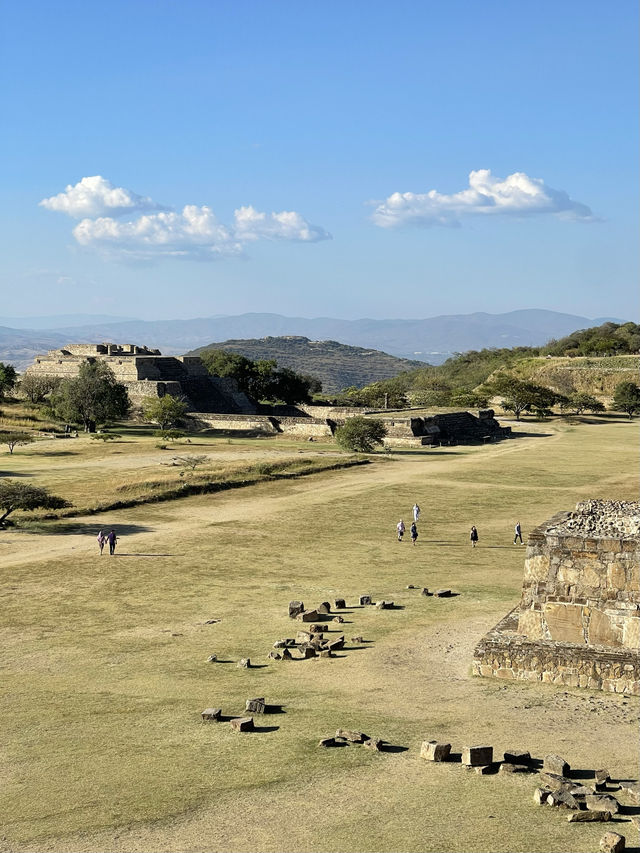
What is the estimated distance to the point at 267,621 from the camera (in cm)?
1945

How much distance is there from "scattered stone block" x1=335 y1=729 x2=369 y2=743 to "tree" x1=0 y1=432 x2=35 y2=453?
39.9 metres

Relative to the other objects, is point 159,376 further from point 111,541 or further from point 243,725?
point 243,725

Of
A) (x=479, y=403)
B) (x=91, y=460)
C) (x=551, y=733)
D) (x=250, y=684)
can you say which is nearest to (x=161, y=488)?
(x=91, y=460)

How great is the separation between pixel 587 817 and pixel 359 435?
4218 cm

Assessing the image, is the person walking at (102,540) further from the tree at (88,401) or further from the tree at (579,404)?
the tree at (579,404)

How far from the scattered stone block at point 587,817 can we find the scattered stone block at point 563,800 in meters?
0.22

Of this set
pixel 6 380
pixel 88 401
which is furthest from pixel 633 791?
pixel 6 380

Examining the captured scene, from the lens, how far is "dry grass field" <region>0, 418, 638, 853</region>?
10.2 metres

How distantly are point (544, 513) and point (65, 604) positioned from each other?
725 inches

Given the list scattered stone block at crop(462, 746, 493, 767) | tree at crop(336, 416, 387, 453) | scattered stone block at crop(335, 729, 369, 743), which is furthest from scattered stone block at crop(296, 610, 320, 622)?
tree at crop(336, 416, 387, 453)

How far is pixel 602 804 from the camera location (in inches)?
404

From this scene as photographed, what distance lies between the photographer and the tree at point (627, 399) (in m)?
80.8

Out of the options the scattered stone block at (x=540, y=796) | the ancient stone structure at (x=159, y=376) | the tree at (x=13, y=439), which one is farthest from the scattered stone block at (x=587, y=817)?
the ancient stone structure at (x=159, y=376)

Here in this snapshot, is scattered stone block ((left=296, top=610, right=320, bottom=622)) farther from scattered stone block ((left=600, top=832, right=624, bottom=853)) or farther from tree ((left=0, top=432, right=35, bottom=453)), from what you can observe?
tree ((left=0, top=432, right=35, bottom=453))
